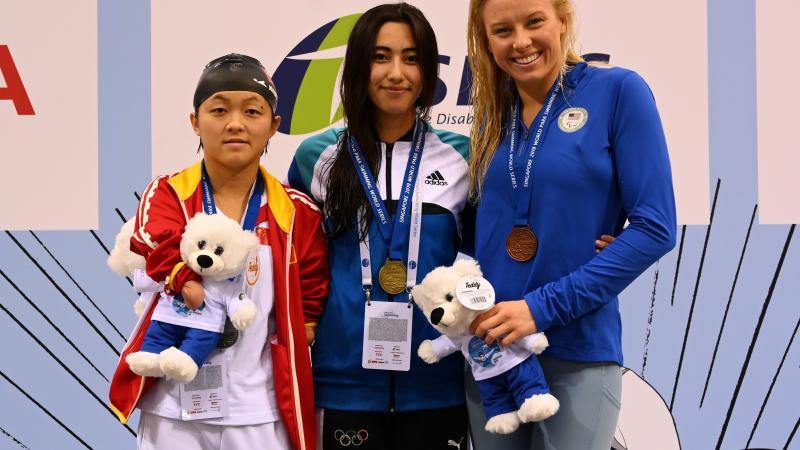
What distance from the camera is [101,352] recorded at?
3.13 metres

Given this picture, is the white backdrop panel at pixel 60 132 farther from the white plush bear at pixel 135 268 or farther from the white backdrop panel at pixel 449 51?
the white plush bear at pixel 135 268

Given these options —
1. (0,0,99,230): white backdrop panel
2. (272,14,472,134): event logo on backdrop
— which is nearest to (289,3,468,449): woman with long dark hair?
(272,14,472,134): event logo on backdrop

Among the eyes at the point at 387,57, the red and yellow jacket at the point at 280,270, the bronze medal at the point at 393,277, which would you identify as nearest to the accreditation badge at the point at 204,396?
the red and yellow jacket at the point at 280,270

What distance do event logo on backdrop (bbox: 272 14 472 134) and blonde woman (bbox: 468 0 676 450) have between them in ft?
4.08

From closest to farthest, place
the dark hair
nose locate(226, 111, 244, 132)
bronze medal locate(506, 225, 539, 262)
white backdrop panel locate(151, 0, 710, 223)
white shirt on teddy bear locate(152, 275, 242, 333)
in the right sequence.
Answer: bronze medal locate(506, 225, 539, 262) < white shirt on teddy bear locate(152, 275, 242, 333) < nose locate(226, 111, 244, 132) < the dark hair < white backdrop panel locate(151, 0, 710, 223)

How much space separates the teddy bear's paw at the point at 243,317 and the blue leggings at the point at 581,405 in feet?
2.29

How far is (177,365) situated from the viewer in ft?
5.60

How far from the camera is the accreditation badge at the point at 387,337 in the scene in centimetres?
193

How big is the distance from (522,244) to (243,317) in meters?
0.69

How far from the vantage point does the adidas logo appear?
2037 mm

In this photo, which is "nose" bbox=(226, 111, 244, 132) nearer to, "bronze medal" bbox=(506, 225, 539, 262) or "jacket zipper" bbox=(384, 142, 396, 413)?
"jacket zipper" bbox=(384, 142, 396, 413)

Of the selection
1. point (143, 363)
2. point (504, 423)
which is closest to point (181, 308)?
point (143, 363)

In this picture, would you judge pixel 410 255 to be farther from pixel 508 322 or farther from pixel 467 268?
pixel 508 322

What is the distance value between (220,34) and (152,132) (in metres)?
0.49
